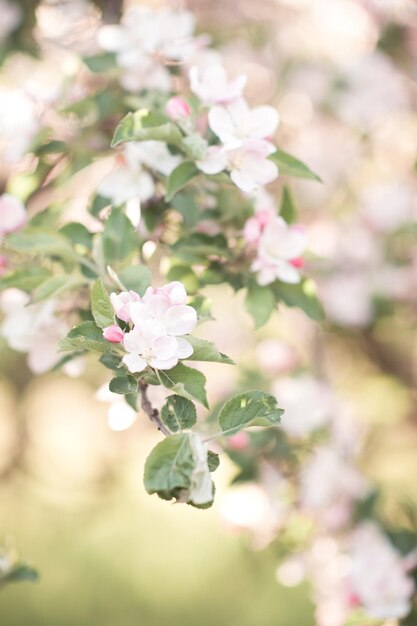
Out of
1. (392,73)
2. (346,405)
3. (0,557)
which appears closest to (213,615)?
(346,405)

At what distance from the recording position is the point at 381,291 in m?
2.32

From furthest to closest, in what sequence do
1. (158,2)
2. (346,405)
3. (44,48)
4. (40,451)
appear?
(40,451) < (158,2) < (346,405) < (44,48)

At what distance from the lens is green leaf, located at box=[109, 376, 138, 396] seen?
760 mm

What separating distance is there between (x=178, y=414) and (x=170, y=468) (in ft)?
0.24

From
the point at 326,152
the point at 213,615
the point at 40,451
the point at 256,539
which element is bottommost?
the point at 40,451

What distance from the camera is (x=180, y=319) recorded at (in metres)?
0.76

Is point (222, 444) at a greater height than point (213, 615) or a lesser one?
greater

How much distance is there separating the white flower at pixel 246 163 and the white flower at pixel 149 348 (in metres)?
0.26

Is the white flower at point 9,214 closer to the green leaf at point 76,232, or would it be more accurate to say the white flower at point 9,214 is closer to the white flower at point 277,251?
the green leaf at point 76,232

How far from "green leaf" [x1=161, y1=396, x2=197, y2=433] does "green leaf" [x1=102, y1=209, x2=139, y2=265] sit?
0.97 ft

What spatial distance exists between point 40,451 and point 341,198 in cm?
200

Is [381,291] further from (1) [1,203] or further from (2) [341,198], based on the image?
(1) [1,203]

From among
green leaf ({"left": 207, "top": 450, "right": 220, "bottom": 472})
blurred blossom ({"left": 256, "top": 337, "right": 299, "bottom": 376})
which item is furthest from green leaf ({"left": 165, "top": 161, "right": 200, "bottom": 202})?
blurred blossom ({"left": 256, "top": 337, "right": 299, "bottom": 376})

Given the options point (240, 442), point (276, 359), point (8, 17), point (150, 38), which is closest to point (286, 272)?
point (150, 38)
